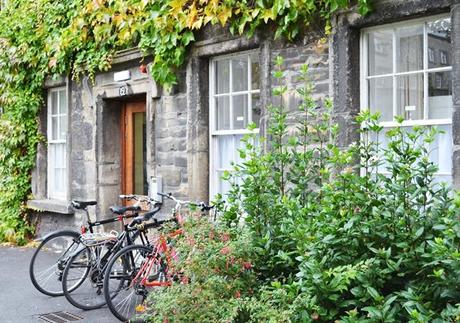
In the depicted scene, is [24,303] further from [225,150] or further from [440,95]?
[440,95]

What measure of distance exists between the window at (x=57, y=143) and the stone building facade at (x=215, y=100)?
0.07ft

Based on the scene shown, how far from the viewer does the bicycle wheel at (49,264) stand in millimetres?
7105

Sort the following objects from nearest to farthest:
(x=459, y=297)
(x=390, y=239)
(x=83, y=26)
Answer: (x=459, y=297) < (x=390, y=239) < (x=83, y=26)

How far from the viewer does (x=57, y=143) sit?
1105 cm

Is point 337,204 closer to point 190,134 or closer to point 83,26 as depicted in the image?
point 190,134

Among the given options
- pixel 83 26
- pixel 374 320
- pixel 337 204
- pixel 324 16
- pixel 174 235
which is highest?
pixel 83 26

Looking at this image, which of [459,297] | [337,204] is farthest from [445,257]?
[337,204]

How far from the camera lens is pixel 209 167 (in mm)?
8055

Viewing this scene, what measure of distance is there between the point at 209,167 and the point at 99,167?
7.91 ft

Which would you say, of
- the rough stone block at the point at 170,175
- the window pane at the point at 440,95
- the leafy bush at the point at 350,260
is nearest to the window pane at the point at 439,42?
the window pane at the point at 440,95

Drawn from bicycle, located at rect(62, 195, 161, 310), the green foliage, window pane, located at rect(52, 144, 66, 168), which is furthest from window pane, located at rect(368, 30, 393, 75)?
window pane, located at rect(52, 144, 66, 168)

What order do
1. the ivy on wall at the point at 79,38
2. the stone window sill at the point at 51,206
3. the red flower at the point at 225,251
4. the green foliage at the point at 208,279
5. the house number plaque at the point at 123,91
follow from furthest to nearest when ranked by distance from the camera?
the stone window sill at the point at 51,206 → the house number plaque at the point at 123,91 → the ivy on wall at the point at 79,38 → the red flower at the point at 225,251 → the green foliage at the point at 208,279

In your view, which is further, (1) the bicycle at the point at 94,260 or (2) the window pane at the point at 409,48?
(1) the bicycle at the point at 94,260

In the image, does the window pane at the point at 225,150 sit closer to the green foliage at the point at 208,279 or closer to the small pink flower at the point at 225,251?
the green foliage at the point at 208,279
